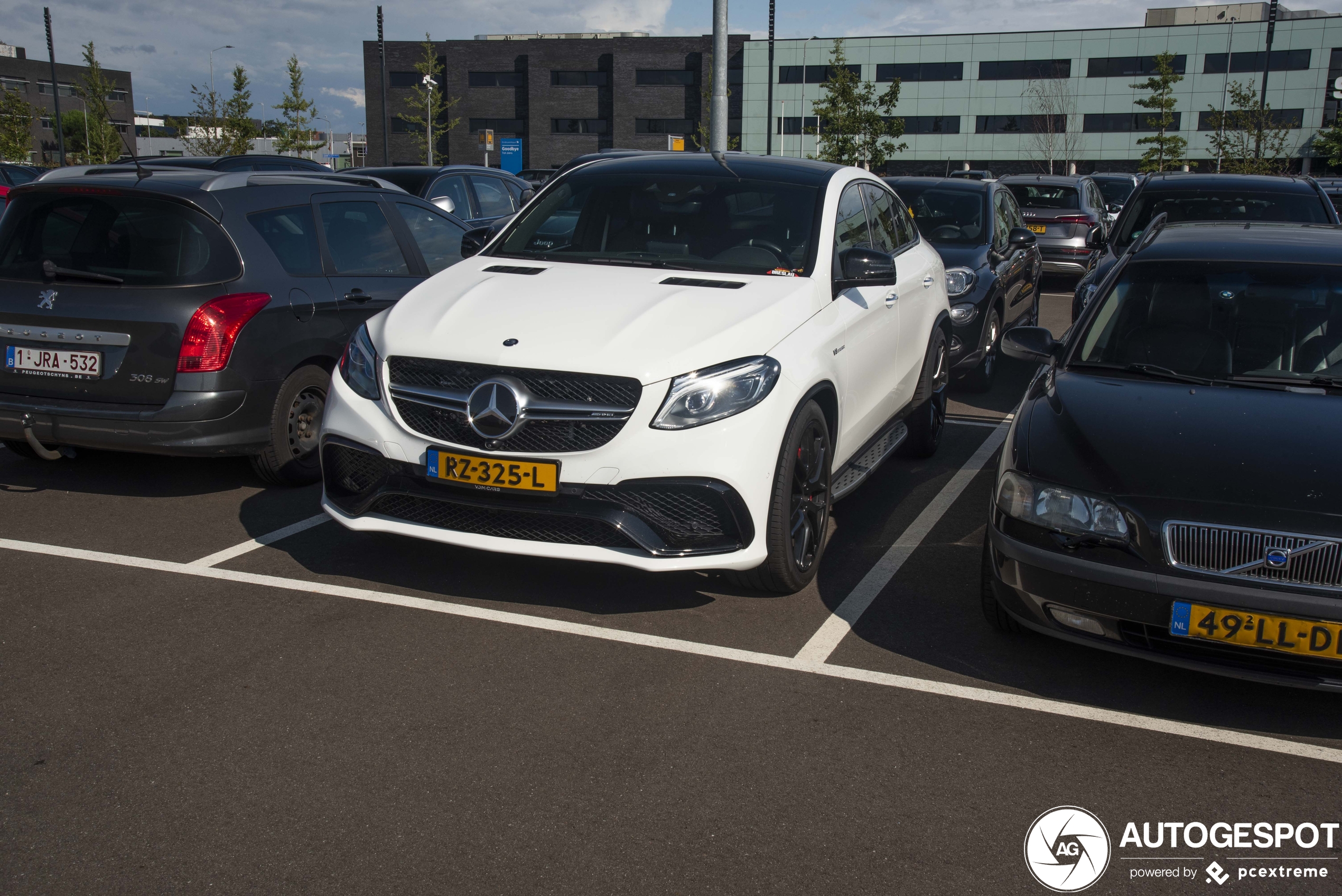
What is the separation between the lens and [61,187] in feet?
19.0

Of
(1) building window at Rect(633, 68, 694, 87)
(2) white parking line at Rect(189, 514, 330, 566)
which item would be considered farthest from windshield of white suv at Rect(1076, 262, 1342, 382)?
(1) building window at Rect(633, 68, 694, 87)

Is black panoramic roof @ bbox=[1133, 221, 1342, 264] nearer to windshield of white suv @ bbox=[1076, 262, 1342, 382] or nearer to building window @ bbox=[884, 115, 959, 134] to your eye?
windshield of white suv @ bbox=[1076, 262, 1342, 382]

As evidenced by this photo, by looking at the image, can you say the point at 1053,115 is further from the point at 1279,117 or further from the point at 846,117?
the point at 846,117

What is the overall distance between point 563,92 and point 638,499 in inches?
2892

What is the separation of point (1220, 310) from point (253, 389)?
4526mm

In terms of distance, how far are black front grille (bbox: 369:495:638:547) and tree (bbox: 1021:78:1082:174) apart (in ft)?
222

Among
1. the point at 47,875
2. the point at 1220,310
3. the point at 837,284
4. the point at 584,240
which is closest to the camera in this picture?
the point at 47,875

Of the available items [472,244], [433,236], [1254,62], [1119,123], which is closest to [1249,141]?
[1119,123]

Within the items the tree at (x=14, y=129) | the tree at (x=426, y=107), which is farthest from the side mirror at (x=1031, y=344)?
the tree at (x=426, y=107)

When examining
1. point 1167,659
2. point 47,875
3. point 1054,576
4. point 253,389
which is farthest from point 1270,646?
point 253,389

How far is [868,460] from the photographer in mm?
5695

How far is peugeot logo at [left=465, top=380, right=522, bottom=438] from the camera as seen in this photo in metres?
4.16

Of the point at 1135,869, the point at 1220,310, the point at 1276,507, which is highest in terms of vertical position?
the point at 1220,310

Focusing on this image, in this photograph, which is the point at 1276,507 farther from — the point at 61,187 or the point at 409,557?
the point at 61,187
